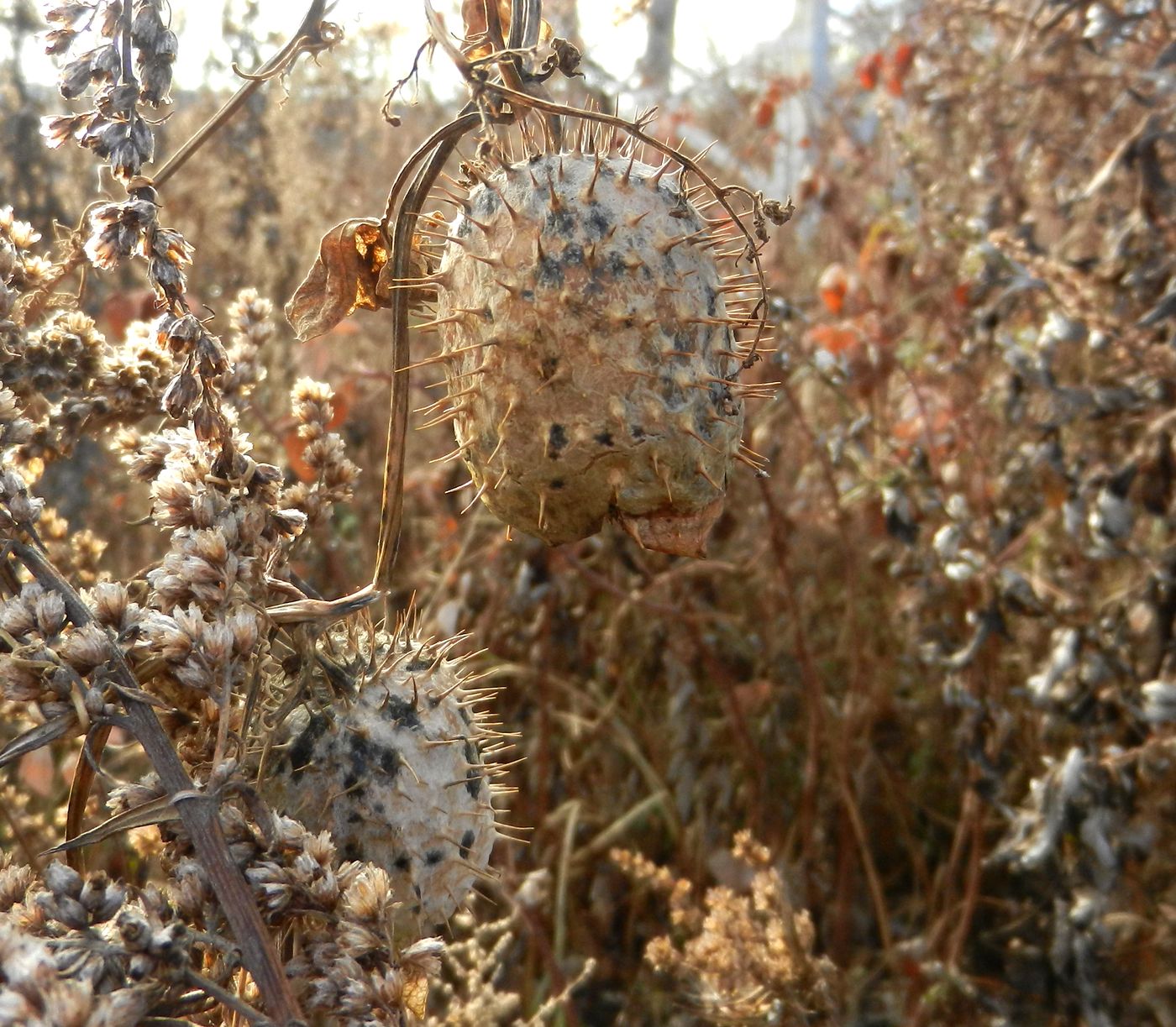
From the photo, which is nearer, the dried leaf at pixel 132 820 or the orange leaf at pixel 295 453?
the dried leaf at pixel 132 820

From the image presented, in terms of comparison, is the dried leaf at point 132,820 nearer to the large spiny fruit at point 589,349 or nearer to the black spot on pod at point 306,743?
the black spot on pod at point 306,743

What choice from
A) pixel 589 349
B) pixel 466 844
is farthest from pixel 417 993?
pixel 589 349

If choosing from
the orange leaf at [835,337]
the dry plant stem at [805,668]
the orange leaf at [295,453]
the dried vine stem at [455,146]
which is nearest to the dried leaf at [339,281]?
the dried vine stem at [455,146]

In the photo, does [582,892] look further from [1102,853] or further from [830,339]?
[830,339]

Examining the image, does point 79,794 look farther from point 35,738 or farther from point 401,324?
point 401,324

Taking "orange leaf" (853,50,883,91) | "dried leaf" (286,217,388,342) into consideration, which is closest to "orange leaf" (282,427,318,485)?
"dried leaf" (286,217,388,342)

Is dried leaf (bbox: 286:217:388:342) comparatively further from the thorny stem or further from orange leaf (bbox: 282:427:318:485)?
orange leaf (bbox: 282:427:318:485)
